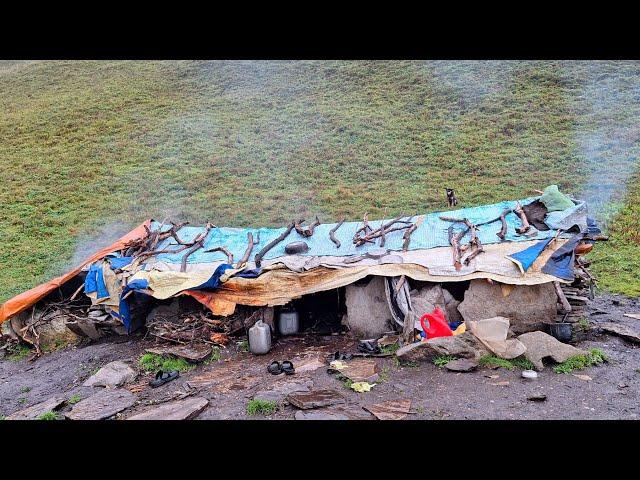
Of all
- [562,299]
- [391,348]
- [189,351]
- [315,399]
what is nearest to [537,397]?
[562,299]

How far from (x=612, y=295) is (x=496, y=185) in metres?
8.26

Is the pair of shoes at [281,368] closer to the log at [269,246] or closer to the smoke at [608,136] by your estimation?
the log at [269,246]

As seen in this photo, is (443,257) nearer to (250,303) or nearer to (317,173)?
(250,303)

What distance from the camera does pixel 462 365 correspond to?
715 cm

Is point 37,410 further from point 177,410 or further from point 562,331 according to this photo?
point 562,331

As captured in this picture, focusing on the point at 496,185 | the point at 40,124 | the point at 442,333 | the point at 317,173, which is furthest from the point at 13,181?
the point at 442,333

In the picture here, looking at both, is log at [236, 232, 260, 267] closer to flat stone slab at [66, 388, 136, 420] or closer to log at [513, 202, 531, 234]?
flat stone slab at [66, 388, 136, 420]

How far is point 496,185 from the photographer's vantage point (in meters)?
18.5

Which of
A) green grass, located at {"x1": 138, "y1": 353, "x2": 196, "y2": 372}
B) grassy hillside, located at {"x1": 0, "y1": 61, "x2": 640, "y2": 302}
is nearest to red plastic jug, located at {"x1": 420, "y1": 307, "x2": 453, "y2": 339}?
green grass, located at {"x1": 138, "y1": 353, "x2": 196, "y2": 372}

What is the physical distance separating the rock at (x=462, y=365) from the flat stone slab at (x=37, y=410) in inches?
208

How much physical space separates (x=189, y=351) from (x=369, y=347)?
2.85 metres

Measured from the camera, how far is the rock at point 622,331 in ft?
25.9

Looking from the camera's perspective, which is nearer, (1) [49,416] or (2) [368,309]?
(1) [49,416]

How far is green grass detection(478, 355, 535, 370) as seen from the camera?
7.11 metres
